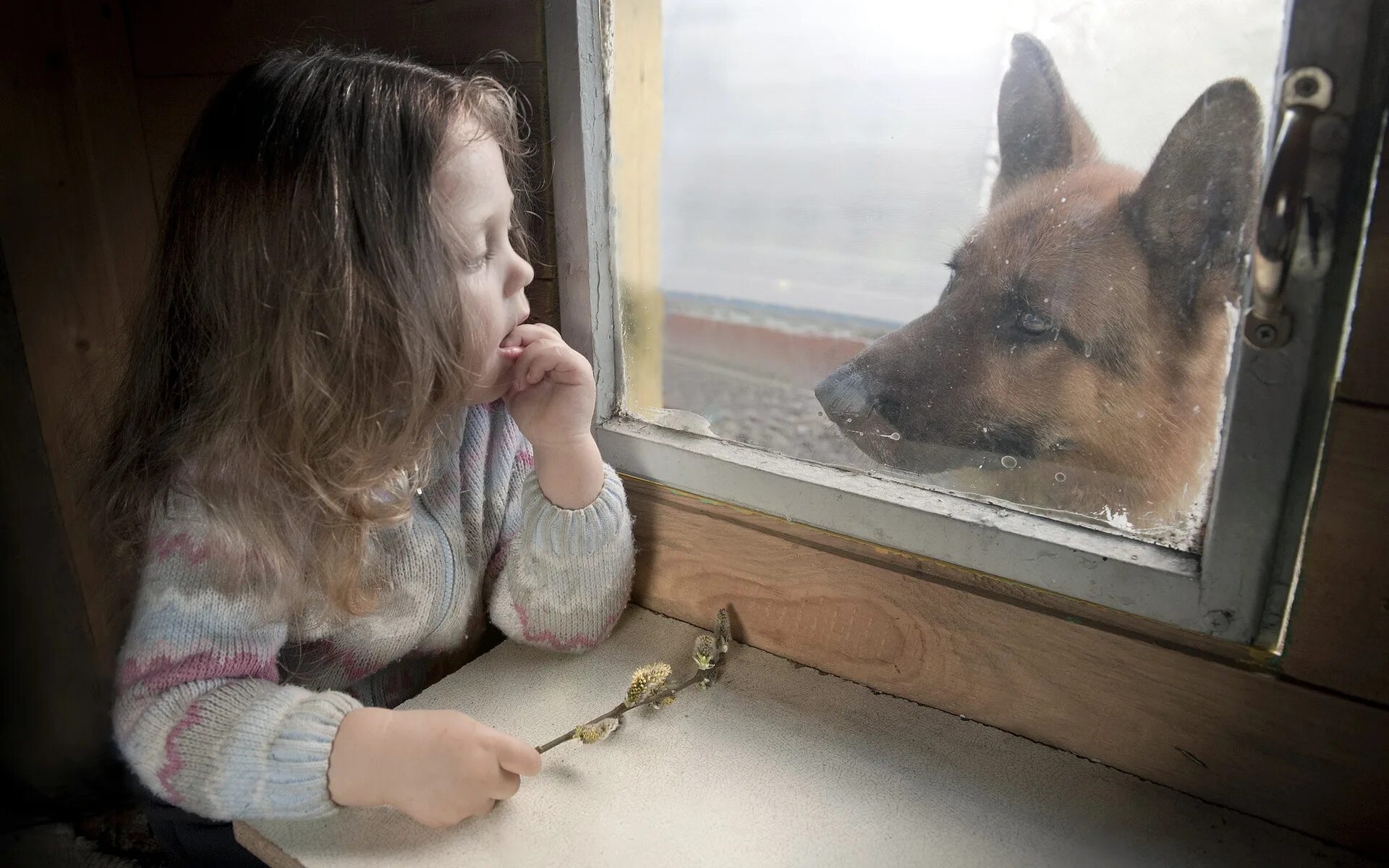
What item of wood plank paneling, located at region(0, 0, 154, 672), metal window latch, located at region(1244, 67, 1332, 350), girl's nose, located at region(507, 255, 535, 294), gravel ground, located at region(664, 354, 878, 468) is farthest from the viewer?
wood plank paneling, located at region(0, 0, 154, 672)

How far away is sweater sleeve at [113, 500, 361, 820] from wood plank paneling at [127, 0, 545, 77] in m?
0.54

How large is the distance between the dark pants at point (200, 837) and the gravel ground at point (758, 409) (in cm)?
60

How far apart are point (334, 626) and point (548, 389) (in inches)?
11.5

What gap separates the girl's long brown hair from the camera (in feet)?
2.10

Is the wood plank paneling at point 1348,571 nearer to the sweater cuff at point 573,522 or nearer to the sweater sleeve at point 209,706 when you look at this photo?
the sweater cuff at point 573,522

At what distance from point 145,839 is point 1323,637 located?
1425mm

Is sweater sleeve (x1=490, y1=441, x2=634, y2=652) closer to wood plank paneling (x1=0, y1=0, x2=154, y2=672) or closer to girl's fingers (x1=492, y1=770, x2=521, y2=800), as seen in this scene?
girl's fingers (x1=492, y1=770, x2=521, y2=800)

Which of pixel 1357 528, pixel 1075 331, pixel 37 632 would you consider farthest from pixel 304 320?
pixel 37 632

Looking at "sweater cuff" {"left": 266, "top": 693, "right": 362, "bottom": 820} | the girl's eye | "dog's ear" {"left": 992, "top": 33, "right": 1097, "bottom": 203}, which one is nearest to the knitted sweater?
"sweater cuff" {"left": 266, "top": 693, "right": 362, "bottom": 820}

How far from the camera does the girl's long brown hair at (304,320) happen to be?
639 millimetres

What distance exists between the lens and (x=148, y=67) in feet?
3.64

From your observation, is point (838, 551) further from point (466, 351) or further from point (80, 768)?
point (80, 768)

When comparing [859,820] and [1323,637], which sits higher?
[1323,637]

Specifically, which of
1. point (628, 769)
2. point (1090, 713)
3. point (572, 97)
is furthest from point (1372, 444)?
point (572, 97)
